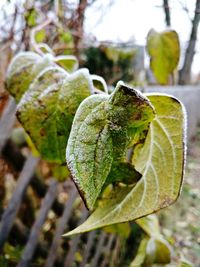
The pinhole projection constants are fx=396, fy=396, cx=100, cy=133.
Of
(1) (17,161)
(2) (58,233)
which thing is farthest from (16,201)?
(2) (58,233)

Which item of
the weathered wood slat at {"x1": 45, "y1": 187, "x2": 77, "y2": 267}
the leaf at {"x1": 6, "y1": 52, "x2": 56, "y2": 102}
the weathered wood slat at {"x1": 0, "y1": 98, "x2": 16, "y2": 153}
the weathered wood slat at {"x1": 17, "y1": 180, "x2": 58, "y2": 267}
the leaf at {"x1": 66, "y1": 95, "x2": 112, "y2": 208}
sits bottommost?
the weathered wood slat at {"x1": 45, "y1": 187, "x2": 77, "y2": 267}

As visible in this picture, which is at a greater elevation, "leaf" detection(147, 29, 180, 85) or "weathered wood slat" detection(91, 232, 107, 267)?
"leaf" detection(147, 29, 180, 85)

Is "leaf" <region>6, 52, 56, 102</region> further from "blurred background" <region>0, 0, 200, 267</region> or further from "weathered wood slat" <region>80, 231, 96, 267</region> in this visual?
"weathered wood slat" <region>80, 231, 96, 267</region>

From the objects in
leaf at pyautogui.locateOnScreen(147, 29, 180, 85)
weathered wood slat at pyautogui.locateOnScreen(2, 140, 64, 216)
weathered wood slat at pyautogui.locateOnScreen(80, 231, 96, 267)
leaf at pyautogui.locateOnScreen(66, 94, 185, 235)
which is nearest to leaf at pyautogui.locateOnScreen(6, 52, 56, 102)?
leaf at pyautogui.locateOnScreen(66, 94, 185, 235)

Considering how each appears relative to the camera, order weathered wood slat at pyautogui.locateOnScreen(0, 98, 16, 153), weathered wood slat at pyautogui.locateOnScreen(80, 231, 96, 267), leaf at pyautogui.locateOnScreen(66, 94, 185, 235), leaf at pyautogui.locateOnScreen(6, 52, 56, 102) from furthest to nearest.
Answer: weathered wood slat at pyautogui.locateOnScreen(80, 231, 96, 267)
weathered wood slat at pyautogui.locateOnScreen(0, 98, 16, 153)
leaf at pyautogui.locateOnScreen(6, 52, 56, 102)
leaf at pyautogui.locateOnScreen(66, 94, 185, 235)

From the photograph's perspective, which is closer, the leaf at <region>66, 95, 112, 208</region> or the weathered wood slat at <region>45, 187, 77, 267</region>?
the leaf at <region>66, 95, 112, 208</region>

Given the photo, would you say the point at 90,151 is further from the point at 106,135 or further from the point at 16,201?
the point at 16,201

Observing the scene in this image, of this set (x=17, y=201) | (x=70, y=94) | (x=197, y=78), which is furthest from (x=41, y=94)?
(x=197, y=78)
